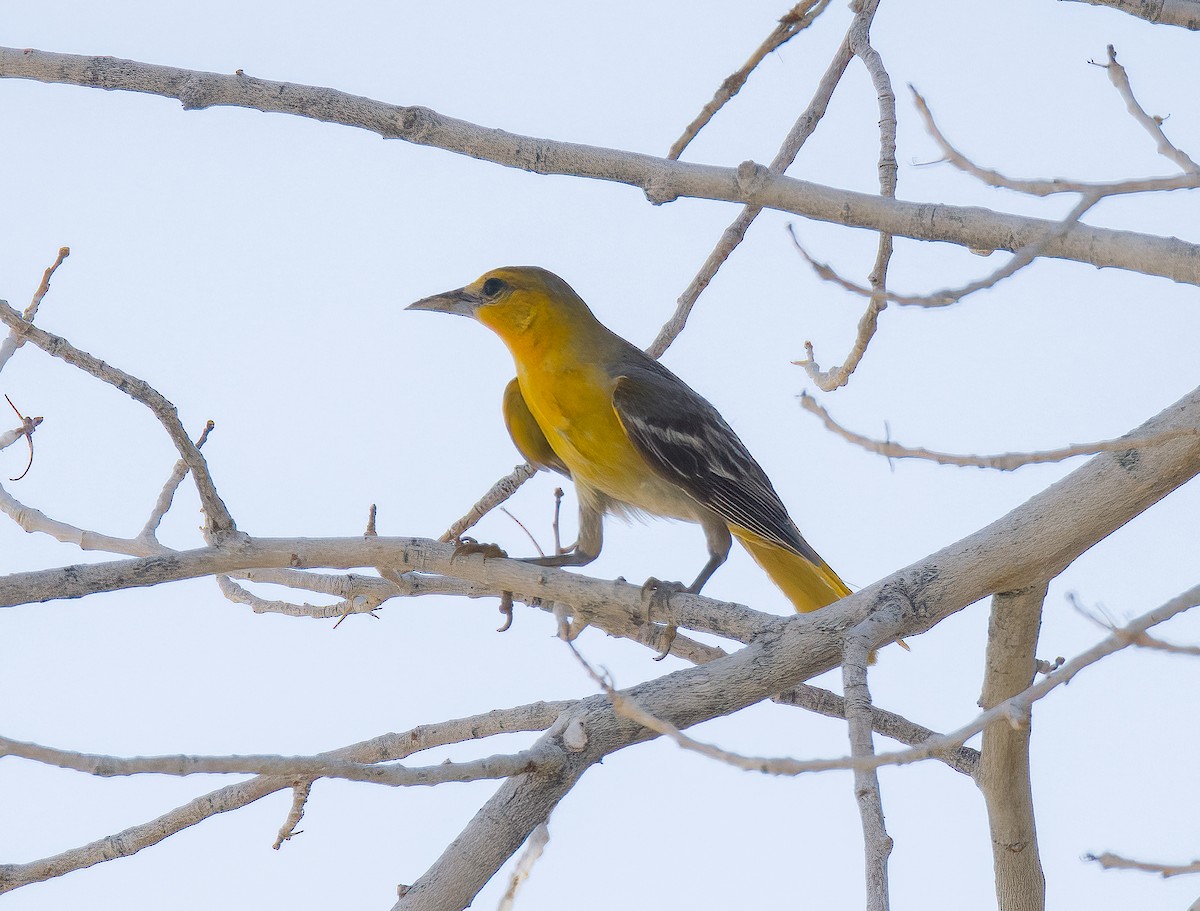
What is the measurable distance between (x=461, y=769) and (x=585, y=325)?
2.77 metres

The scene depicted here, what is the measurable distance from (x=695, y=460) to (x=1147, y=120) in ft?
7.64

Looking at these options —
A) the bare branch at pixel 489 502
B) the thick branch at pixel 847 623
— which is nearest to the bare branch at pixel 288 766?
the thick branch at pixel 847 623

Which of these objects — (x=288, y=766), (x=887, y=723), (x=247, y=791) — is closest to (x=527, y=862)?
(x=288, y=766)

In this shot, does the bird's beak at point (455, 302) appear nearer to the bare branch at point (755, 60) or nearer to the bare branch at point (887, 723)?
the bare branch at point (755, 60)

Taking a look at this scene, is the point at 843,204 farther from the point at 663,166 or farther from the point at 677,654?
the point at 677,654

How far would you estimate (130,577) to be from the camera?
266 cm

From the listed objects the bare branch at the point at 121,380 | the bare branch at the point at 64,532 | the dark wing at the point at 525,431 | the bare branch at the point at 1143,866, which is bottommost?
the bare branch at the point at 1143,866

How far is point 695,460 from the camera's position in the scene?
4406 mm

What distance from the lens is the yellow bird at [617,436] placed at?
4.38 meters

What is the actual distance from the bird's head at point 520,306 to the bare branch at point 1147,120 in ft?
8.58

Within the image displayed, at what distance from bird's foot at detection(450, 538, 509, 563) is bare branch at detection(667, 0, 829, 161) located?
1246 millimetres

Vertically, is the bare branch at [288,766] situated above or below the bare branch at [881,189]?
below

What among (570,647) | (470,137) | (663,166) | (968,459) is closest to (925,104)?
(663,166)

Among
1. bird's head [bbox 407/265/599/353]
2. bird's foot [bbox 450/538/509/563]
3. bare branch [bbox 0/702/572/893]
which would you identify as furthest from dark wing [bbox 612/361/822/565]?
bare branch [bbox 0/702/572/893]
